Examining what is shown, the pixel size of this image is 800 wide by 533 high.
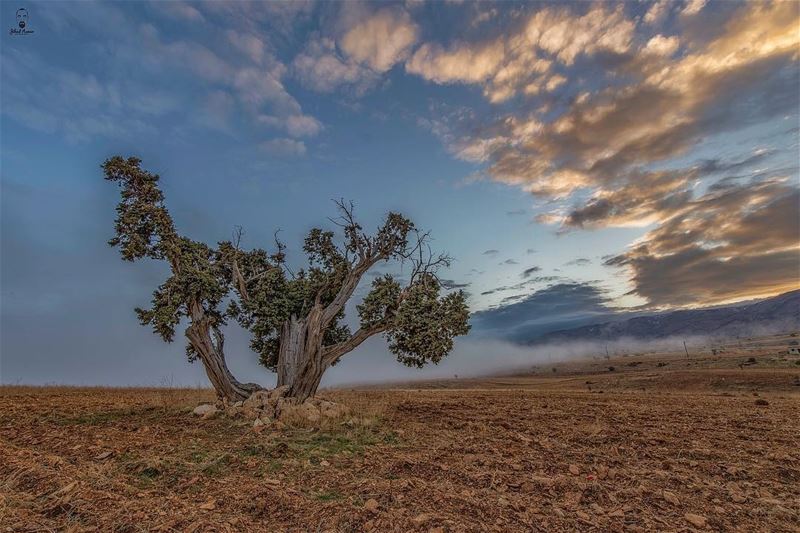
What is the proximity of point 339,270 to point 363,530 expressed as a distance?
1294 cm

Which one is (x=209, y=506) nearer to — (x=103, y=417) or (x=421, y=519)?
(x=421, y=519)

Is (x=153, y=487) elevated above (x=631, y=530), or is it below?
above

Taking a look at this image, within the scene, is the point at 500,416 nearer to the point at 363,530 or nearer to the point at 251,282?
the point at 363,530

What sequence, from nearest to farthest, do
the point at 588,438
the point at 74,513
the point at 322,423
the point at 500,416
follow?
the point at 74,513
the point at 588,438
the point at 322,423
the point at 500,416

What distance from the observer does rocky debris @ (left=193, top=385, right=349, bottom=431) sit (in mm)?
12414

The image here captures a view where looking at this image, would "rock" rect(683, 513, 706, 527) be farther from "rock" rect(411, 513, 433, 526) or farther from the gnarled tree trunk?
the gnarled tree trunk

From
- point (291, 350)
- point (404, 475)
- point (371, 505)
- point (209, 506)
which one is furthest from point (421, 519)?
point (291, 350)

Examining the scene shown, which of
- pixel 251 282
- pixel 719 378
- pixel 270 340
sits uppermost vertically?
pixel 251 282

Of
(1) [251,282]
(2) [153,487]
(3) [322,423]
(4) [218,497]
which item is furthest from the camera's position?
(1) [251,282]

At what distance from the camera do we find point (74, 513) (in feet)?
18.4

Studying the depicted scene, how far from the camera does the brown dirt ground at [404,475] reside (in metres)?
5.41

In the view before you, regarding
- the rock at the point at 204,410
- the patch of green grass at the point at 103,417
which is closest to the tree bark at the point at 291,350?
the rock at the point at 204,410

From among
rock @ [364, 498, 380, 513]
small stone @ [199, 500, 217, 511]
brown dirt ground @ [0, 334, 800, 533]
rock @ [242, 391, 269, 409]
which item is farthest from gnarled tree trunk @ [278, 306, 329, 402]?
rock @ [364, 498, 380, 513]

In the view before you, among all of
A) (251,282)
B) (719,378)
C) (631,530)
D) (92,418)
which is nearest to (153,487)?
(631,530)
